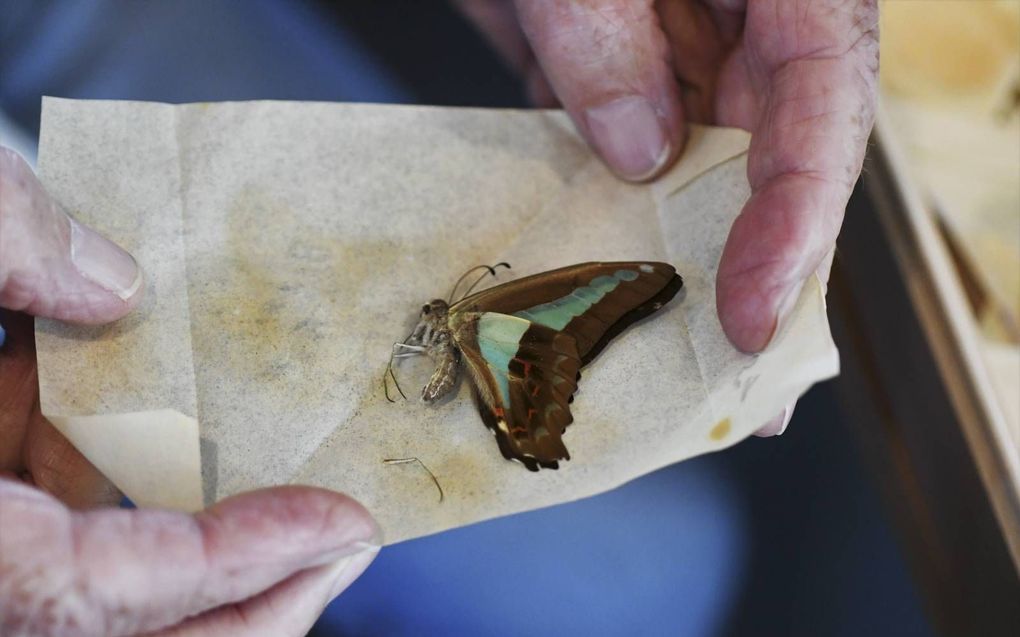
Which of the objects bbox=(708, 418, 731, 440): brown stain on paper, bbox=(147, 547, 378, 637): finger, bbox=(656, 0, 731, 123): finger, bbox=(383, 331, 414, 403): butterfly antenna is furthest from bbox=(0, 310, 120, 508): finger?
bbox=(656, 0, 731, 123): finger

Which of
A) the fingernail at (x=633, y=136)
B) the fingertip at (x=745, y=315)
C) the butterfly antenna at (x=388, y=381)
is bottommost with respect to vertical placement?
the butterfly antenna at (x=388, y=381)

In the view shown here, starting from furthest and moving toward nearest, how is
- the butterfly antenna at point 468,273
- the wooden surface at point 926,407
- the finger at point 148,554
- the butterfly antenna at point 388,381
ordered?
the wooden surface at point 926,407 → the butterfly antenna at point 468,273 → the butterfly antenna at point 388,381 → the finger at point 148,554

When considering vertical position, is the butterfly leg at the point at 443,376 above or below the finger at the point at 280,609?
above

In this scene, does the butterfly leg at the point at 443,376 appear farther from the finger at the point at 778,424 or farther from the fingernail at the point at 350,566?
the finger at the point at 778,424

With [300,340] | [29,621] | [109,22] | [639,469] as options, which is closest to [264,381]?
[300,340]

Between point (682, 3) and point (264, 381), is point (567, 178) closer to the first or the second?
point (682, 3)

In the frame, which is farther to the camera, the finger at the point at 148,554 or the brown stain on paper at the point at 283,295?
the brown stain on paper at the point at 283,295

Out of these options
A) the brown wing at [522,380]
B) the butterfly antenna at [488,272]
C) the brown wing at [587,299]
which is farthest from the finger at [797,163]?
the butterfly antenna at [488,272]
